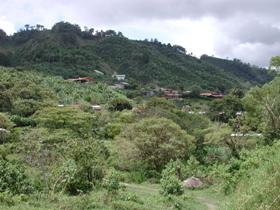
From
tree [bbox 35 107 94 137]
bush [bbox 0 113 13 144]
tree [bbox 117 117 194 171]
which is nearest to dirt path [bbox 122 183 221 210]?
tree [bbox 117 117 194 171]

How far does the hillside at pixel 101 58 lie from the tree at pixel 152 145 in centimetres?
5627

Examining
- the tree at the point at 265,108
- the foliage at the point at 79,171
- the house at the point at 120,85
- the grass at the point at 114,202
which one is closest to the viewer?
the grass at the point at 114,202

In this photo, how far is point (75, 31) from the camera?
4510 inches

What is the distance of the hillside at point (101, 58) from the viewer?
9294 cm

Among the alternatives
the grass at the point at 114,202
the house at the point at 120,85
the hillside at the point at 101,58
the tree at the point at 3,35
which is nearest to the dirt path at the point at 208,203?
the grass at the point at 114,202

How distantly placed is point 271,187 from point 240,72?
151 meters

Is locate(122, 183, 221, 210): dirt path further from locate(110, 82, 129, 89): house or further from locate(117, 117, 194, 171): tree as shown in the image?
locate(110, 82, 129, 89): house

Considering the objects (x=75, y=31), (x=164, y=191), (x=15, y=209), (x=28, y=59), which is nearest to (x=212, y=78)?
(x=75, y=31)

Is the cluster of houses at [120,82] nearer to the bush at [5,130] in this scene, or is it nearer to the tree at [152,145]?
the bush at [5,130]

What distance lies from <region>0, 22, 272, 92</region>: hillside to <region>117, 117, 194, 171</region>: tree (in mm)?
56265

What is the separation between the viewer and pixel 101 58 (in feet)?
347

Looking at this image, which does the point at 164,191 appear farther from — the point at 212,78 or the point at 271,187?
the point at 212,78

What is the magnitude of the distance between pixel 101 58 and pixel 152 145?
76917mm

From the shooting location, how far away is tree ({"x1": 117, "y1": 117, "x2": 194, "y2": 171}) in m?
30.2
